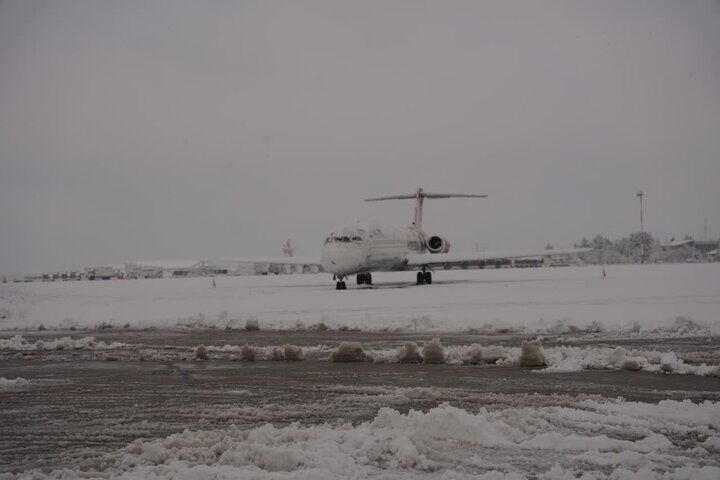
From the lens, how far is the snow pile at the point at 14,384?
7.96m

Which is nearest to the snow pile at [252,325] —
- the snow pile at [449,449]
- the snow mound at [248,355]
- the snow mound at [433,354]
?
the snow mound at [248,355]

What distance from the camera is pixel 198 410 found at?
6.41 meters

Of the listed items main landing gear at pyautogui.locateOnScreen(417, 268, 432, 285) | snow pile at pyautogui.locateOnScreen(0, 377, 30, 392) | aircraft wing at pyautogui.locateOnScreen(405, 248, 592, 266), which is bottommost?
snow pile at pyautogui.locateOnScreen(0, 377, 30, 392)

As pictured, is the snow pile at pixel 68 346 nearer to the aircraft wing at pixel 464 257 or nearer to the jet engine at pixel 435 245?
the aircraft wing at pixel 464 257

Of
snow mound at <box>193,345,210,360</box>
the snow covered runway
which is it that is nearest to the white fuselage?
the snow covered runway

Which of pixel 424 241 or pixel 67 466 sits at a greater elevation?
pixel 424 241

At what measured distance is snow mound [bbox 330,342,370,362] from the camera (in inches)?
392

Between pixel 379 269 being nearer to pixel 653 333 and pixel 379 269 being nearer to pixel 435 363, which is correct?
pixel 653 333

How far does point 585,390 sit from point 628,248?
15836 centimetres

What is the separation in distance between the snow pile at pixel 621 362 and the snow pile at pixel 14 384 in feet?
19.6

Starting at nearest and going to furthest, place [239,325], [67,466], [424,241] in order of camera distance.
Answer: [67,466], [239,325], [424,241]

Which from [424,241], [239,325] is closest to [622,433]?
[239,325]

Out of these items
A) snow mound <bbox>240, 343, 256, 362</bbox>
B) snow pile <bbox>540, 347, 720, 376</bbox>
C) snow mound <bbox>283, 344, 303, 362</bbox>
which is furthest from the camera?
snow mound <bbox>240, 343, 256, 362</bbox>

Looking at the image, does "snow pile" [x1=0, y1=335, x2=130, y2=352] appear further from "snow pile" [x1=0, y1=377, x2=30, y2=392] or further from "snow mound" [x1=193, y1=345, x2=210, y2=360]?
"snow pile" [x1=0, y1=377, x2=30, y2=392]
